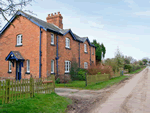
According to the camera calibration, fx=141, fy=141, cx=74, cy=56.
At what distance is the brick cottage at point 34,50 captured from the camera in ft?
54.6

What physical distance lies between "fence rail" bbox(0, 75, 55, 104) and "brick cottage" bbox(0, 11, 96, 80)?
728 cm

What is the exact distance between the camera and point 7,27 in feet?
65.2

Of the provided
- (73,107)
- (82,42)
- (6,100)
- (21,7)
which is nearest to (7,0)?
(21,7)

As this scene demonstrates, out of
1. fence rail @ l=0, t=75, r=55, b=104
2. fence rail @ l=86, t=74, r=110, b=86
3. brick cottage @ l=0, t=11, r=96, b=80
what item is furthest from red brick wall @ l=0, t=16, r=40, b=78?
fence rail @ l=0, t=75, r=55, b=104

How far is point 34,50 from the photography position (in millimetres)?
17125

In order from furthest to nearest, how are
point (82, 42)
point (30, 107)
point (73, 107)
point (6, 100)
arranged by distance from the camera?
point (82, 42) < point (73, 107) < point (6, 100) < point (30, 107)

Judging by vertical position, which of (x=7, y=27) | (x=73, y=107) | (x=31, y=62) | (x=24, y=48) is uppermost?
(x=7, y=27)

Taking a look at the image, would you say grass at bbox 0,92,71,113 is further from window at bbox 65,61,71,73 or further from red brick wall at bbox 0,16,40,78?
window at bbox 65,61,71,73

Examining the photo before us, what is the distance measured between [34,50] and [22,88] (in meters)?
10.4

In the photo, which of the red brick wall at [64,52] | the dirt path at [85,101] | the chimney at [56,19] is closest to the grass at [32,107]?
the dirt path at [85,101]

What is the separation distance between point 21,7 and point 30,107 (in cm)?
436

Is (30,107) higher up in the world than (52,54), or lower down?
lower down

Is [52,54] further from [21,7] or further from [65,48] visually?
[21,7]

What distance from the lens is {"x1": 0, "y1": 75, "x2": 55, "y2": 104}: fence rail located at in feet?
20.9
